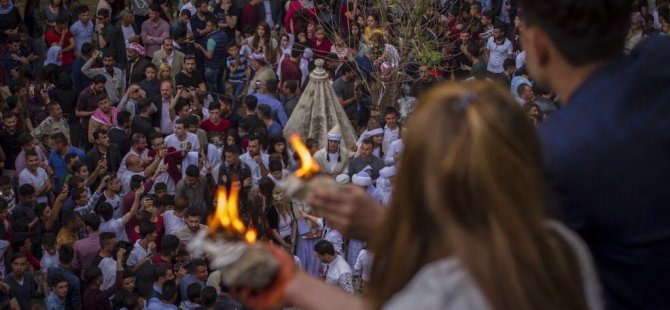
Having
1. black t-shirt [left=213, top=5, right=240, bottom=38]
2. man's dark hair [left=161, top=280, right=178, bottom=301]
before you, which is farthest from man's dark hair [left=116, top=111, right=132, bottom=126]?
black t-shirt [left=213, top=5, right=240, bottom=38]

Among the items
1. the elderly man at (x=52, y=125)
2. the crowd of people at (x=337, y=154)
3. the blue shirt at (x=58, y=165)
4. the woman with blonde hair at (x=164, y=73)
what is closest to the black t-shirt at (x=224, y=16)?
the crowd of people at (x=337, y=154)

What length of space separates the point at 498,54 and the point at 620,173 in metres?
14.0

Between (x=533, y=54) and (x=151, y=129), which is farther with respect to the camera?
(x=151, y=129)

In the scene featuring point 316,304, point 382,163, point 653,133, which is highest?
point 653,133

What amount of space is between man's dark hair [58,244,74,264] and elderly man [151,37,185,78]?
583 centimetres

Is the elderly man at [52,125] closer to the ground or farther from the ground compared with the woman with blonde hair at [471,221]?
closer to the ground

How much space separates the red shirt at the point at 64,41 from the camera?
51.3 feet

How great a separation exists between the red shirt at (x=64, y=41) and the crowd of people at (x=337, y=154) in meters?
0.03

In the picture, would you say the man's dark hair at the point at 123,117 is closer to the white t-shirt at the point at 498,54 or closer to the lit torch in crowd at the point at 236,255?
the white t-shirt at the point at 498,54

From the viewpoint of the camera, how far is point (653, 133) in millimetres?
2109

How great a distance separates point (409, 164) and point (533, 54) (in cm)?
48

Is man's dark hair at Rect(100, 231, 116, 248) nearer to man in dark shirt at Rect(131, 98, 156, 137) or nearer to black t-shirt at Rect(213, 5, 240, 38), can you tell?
man in dark shirt at Rect(131, 98, 156, 137)

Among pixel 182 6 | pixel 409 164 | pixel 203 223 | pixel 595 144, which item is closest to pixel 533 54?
pixel 595 144

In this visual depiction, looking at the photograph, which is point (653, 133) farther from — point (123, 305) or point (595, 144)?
point (123, 305)
